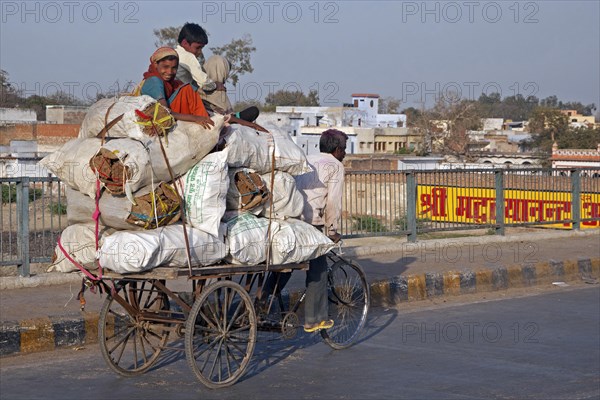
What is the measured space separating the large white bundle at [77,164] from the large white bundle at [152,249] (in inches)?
16.0

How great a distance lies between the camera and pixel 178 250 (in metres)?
5.86

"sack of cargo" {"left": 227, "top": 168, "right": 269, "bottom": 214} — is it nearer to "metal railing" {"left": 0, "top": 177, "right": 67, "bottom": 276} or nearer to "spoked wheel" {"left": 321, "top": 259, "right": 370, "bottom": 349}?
"spoked wheel" {"left": 321, "top": 259, "right": 370, "bottom": 349}

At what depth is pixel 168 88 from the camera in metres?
6.42

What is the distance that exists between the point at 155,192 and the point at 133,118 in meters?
0.50

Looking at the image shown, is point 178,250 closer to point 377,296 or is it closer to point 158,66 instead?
point 158,66

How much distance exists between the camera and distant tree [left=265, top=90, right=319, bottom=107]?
285 ft

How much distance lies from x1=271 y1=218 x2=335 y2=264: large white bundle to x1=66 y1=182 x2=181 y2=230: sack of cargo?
933 mm

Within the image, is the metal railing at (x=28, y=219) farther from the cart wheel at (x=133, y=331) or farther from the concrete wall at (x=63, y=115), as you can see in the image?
the concrete wall at (x=63, y=115)

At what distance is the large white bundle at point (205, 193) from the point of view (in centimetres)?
602

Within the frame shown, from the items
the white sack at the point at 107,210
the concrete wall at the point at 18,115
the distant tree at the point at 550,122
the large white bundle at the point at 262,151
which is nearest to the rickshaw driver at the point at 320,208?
the large white bundle at the point at 262,151

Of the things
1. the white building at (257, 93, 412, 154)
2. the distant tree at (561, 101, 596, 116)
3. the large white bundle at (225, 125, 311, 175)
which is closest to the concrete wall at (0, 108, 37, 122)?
the white building at (257, 93, 412, 154)

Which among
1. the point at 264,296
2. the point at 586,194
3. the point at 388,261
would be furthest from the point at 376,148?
the point at 264,296

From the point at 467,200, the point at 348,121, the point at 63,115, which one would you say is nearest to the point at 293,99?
the point at 348,121

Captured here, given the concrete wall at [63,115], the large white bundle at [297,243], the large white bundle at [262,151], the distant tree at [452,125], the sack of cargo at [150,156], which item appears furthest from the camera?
the distant tree at [452,125]
